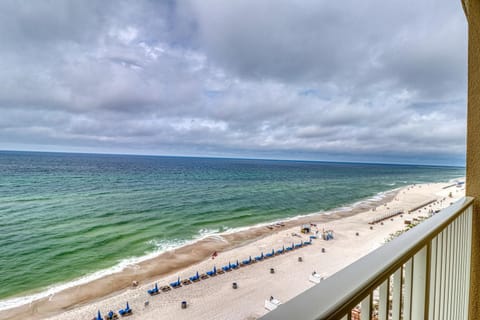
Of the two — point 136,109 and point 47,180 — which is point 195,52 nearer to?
point 47,180

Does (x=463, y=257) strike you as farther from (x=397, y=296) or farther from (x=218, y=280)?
(x=218, y=280)

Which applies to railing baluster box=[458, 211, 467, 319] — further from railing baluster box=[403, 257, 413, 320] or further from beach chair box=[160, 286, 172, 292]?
beach chair box=[160, 286, 172, 292]

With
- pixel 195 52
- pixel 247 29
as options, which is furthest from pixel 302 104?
pixel 247 29

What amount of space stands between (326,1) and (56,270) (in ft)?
47.9

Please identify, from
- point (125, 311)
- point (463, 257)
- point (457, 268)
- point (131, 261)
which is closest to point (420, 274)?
point (457, 268)

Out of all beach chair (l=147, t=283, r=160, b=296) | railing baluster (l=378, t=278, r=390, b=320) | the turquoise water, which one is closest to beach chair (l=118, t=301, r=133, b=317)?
beach chair (l=147, t=283, r=160, b=296)

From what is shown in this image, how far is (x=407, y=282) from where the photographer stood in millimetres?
785

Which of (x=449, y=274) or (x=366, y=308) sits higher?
(x=366, y=308)

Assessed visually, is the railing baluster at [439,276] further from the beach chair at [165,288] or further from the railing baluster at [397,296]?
the beach chair at [165,288]

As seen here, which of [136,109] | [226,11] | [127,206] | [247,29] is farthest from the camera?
[136,109]

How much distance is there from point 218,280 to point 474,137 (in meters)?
9.52

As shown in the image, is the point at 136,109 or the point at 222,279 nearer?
the point at 222,279

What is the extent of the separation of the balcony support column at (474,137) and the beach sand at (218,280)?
6.44 metres

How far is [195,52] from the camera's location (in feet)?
108
